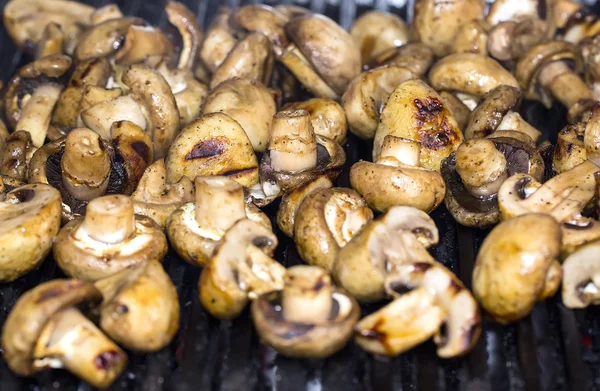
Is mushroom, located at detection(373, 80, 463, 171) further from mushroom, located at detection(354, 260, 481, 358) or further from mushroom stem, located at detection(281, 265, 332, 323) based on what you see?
mushroom stem, located at detection(281, 265, 332, 323)

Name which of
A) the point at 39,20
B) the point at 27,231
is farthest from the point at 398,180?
the point at 39,20

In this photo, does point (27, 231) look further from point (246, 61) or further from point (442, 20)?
point (442, 20)

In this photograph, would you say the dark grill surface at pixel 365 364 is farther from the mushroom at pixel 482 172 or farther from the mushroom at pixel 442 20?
the mushroom at pixel 442 20

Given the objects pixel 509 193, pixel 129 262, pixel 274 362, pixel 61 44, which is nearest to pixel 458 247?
pixel 509 193

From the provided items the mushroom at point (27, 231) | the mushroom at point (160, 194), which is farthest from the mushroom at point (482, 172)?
the mushroom at point (27, 231)

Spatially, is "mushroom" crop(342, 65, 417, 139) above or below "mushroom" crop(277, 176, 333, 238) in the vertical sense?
above

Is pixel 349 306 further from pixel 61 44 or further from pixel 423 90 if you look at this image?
pixel 61 44

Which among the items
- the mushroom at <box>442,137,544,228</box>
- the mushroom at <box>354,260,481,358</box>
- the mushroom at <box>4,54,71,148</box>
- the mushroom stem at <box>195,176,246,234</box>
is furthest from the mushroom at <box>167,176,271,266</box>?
the mushroom at <box>4,54,71,148</box>
